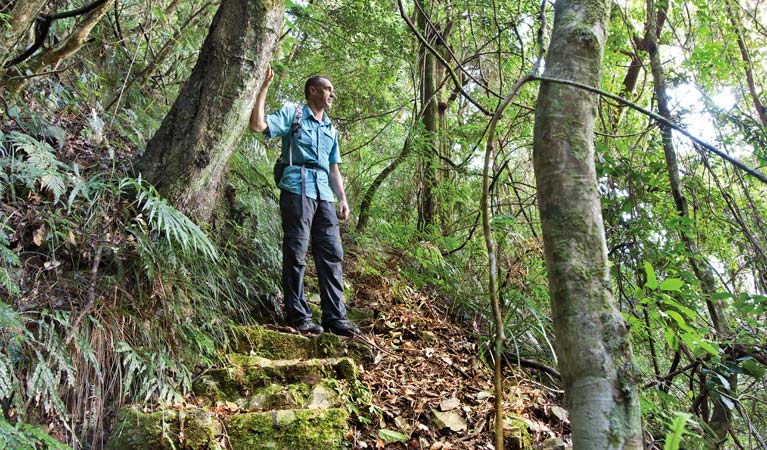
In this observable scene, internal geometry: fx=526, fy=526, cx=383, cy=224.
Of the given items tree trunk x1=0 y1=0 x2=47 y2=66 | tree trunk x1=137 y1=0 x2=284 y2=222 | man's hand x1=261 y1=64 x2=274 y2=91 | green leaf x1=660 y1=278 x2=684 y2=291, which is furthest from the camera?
man's hand x1=261 y1=64 x2=274 y2=91

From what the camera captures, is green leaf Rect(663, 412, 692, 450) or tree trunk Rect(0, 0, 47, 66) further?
tree trunk Rect(0, 0, 47, 66)

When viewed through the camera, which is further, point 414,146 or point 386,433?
point 414,146

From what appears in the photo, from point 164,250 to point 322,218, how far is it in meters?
1.41

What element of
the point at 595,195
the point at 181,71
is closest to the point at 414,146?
the point at 181,71

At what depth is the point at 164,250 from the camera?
3.24 metres

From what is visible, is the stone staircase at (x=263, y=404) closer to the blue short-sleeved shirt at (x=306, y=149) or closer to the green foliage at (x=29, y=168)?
the blue short-sleeved shirt at (x=306, y=149)

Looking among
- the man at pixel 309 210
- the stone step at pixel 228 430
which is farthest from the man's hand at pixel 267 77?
the stone step at pixel 228 430

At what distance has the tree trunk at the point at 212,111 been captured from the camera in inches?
136

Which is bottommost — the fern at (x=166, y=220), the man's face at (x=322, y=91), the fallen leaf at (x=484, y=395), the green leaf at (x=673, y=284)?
the fallen leaf at (x=484, y=395)

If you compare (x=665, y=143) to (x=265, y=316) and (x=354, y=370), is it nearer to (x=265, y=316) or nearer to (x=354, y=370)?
(x=354, y=370)

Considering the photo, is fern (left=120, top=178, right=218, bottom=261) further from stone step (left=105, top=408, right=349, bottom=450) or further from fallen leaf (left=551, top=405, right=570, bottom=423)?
fallen leaf (left=551, top=405, right=570, bottom=423)

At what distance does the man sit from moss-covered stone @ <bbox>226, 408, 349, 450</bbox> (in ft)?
4.07

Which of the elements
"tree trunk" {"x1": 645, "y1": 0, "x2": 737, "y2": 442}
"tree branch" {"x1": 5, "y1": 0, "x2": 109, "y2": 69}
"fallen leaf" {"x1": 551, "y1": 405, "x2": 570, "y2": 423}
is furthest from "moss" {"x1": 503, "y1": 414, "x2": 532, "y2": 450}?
"tree branch" {"x1": 5, "y1": 0, "x2": 109, "y2": 69}

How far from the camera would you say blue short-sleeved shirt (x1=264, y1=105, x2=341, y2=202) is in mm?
4188
